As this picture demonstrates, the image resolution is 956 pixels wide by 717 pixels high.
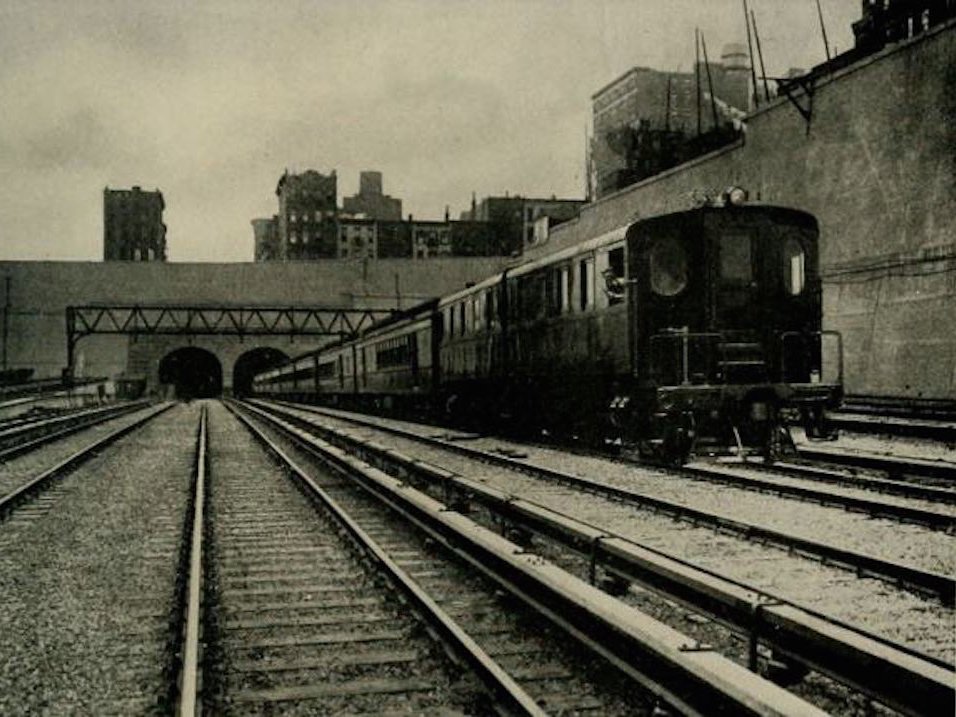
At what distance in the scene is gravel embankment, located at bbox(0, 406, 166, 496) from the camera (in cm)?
1472

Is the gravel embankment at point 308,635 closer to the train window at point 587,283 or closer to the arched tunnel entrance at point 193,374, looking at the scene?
the train window at point 587,283

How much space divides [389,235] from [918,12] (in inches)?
3181

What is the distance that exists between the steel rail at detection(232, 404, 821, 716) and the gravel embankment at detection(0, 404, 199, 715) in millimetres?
1990

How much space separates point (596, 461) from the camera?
14.4 metres

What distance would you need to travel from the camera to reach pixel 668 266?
43.8 ft

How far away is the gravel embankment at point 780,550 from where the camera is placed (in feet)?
18.5

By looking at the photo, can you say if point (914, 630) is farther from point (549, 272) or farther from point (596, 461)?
point (549, 272)

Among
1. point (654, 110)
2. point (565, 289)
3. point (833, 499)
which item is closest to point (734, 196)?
point (565, 289)

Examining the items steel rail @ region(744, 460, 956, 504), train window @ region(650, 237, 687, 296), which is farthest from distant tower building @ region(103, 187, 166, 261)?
steel rail @ region(744, 460, 956, 504)

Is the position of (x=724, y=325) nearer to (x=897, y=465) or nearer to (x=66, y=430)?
(x=897, y=465)

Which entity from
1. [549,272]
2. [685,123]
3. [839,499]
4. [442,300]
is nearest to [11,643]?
[839,499]

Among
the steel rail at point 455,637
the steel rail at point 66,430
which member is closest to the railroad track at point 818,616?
the steel rail at point 455,637

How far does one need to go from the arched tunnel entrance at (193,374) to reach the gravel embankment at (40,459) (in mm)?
52277

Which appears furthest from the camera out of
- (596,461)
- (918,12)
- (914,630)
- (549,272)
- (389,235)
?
(389,235)
